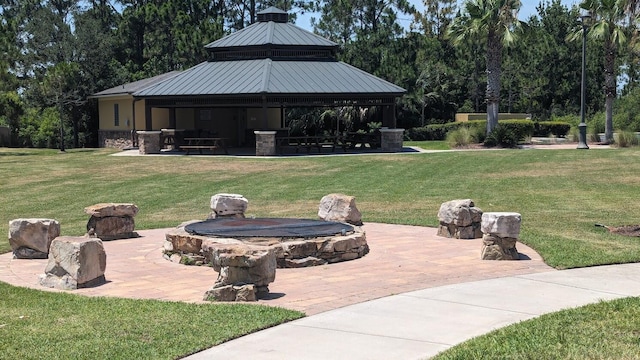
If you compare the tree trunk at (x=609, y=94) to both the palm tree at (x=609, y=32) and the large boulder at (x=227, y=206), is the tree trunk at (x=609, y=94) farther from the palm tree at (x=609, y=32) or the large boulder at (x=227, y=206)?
the large boulder at (x=227, y=206)

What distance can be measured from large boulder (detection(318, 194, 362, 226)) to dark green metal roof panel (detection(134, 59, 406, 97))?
63.5 ft

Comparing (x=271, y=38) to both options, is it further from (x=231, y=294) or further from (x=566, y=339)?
(x=566, y=339)

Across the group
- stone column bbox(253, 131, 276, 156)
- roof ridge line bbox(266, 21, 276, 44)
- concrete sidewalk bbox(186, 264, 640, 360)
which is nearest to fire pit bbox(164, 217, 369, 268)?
concrete sidewalk bbox(186, 264, 640, 360)

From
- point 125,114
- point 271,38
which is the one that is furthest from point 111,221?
point 125,114

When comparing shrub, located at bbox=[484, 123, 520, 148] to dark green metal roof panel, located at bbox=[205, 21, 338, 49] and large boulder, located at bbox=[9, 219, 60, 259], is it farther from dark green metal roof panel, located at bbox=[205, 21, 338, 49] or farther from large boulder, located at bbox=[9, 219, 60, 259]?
large boulder, located at bbox=[9, 219, 60, 259]

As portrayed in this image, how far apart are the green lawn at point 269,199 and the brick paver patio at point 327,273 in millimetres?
A: 548

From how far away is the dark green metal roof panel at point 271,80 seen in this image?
3406 centimetres

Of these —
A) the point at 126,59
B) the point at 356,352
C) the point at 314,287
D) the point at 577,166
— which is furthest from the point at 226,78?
the point at 356,352

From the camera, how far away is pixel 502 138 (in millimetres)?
36188

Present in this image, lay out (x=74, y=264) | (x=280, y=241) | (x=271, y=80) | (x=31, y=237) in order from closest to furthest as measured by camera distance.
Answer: (x=74, y=264) < (x=280, y=241) < (x=31, y=237) < (x=271, y=80)

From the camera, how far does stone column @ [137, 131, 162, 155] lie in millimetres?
35625

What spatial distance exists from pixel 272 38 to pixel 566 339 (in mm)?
32429

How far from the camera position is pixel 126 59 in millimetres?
56219

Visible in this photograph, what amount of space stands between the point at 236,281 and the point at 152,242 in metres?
4.58
